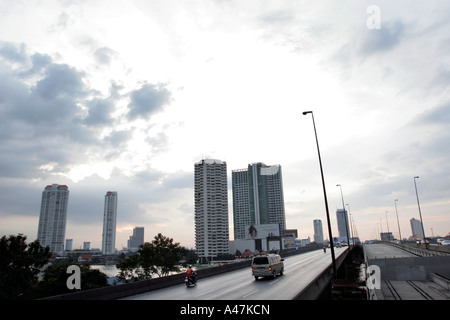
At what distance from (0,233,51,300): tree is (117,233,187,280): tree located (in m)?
16.0

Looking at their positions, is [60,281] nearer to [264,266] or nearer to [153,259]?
[153,259]

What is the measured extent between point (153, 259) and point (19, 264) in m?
21.6

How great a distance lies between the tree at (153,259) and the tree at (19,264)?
15990 millimetres

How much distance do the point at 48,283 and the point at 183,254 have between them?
73.6 ft

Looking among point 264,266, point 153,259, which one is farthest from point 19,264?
point 264,266

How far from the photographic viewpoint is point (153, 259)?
51.8m

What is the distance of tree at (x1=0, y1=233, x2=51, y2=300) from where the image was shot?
105 ft

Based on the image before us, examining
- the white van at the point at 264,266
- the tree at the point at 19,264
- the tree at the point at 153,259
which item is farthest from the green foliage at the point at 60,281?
the white van at the point at 264,266

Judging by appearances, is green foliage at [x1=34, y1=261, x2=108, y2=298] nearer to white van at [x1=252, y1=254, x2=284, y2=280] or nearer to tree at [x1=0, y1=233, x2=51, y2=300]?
tree at [x1=0, y1=233, x2=51, y2=300]

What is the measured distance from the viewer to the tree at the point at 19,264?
3203 cm
